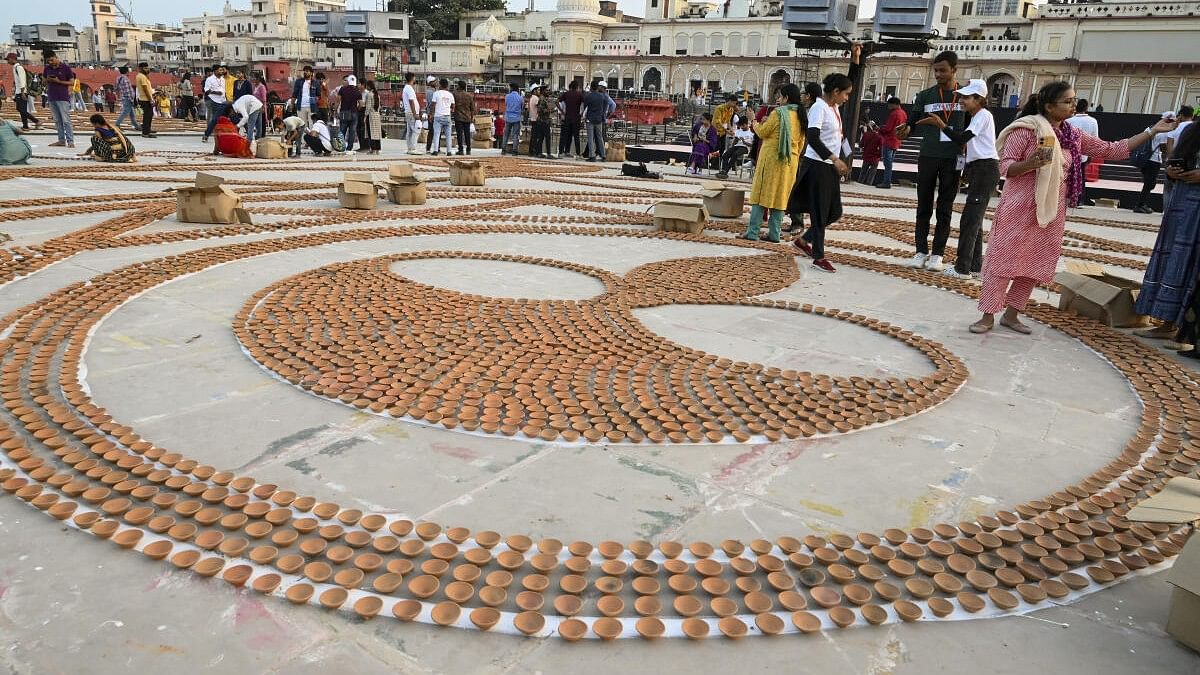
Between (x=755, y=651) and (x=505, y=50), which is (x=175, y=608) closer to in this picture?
(x=755, y=651)

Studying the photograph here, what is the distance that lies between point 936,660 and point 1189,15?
47271 millimetres

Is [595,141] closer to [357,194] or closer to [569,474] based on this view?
[357,194]

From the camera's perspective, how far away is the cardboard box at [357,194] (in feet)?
26.5

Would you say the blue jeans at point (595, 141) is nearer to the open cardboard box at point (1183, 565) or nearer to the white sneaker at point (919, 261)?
the white sneaker at point (919, 261)

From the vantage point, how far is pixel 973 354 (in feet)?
13.9

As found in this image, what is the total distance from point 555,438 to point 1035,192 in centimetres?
340

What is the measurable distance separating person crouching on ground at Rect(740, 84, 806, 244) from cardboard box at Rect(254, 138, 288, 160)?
9.64 metres

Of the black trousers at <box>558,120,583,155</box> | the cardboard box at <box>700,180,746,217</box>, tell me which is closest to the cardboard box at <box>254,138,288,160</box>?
the black trousers at <box>558,120,583,155</box>

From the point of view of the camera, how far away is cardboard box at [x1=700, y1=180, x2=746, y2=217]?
8.91 m

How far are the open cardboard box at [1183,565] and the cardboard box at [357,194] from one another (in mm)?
7559

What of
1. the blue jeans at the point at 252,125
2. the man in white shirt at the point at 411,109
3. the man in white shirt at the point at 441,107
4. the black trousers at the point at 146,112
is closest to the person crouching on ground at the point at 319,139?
the blue jeans at the point at 252,125

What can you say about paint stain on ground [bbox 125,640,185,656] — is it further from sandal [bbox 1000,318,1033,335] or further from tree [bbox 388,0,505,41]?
tree [bbox 388,0,505,41]

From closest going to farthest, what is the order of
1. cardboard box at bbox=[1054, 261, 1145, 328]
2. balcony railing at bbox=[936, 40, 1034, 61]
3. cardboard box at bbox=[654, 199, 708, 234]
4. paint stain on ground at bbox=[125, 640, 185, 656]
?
paint stain on ground at bbox=[125, 640, 185, 656]
cardboard box at bbox=[1054, 261, 1145, 328]
cardboard box at bbox=[654, 199, 708, 234]
balcony railing at bbox=[936, 40, 1034, 61]

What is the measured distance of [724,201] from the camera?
8.91m
